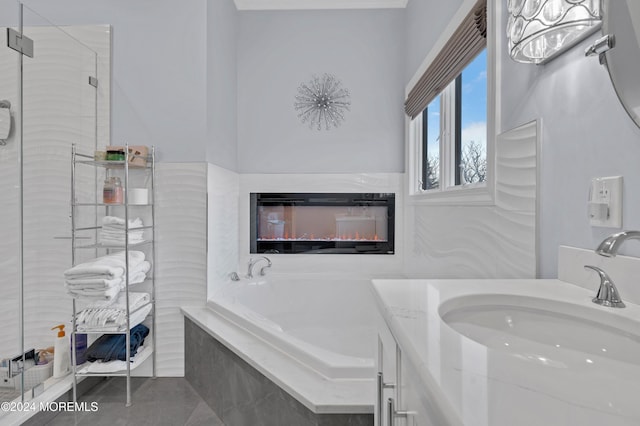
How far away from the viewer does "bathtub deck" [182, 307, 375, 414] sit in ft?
3.67

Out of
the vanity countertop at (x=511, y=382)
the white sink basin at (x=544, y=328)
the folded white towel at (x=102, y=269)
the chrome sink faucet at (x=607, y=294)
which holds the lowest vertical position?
the folded white towel at (x=102, y=269)

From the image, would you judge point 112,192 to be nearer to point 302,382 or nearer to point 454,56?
point 302,382

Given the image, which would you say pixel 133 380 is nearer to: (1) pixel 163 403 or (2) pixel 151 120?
(1) pixel 163 403

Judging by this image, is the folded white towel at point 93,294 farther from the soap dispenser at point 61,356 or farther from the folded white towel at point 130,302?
the soap dispenser at point 61,356

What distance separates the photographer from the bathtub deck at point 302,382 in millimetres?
1117

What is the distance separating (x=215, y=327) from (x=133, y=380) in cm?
75

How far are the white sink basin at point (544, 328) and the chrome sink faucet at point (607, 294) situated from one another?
0.09ft

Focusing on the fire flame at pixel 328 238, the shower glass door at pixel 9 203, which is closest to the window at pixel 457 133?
the fire flame at pixel 328 238

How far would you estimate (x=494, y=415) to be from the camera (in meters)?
0.33

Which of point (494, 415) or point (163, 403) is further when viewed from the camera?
point (163, 403)

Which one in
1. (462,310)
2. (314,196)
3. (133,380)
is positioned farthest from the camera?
(314,196)

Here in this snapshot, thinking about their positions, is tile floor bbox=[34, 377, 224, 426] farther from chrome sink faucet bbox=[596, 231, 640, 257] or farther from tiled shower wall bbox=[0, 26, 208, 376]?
chrome sink faucet bbox=[596, 231, 640, 257]

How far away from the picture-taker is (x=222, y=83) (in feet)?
8.14

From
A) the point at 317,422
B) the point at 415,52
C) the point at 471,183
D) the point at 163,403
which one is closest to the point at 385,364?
the point at 317,422
